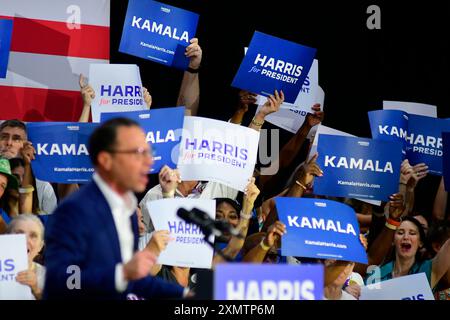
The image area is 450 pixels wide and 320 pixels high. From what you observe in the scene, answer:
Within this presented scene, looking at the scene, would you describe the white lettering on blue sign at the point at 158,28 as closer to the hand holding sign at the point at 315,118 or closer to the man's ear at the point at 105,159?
the hand holding sign at the point at 315,118

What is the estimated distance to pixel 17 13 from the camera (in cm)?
640

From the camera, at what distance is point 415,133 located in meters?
6.11

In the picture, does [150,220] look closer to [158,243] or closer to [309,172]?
[309,172]

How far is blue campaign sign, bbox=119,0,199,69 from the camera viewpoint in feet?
19.2

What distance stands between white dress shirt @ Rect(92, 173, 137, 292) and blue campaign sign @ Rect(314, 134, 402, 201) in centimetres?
243

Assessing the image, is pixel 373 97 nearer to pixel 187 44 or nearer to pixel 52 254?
pixel 187 44

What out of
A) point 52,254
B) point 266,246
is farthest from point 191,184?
point 52,254

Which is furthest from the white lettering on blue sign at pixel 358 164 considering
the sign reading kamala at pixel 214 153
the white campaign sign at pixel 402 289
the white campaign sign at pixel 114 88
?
the white campaign sign at pixel 114 88

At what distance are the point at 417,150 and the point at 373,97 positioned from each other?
2.60 ft

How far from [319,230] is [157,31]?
1.54 m

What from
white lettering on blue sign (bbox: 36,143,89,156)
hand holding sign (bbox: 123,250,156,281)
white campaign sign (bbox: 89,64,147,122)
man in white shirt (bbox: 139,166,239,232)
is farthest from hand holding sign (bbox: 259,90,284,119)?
hand holding sign (bbox: 123,250,156,281)

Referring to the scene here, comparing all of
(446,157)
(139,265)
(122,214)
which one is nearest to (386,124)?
(446,157)

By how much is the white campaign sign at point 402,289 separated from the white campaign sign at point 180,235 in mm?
797

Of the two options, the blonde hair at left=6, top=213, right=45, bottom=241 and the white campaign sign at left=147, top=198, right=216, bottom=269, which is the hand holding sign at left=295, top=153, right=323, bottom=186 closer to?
the white campaign sign at left=147, top=198, right=216, bottom=269
